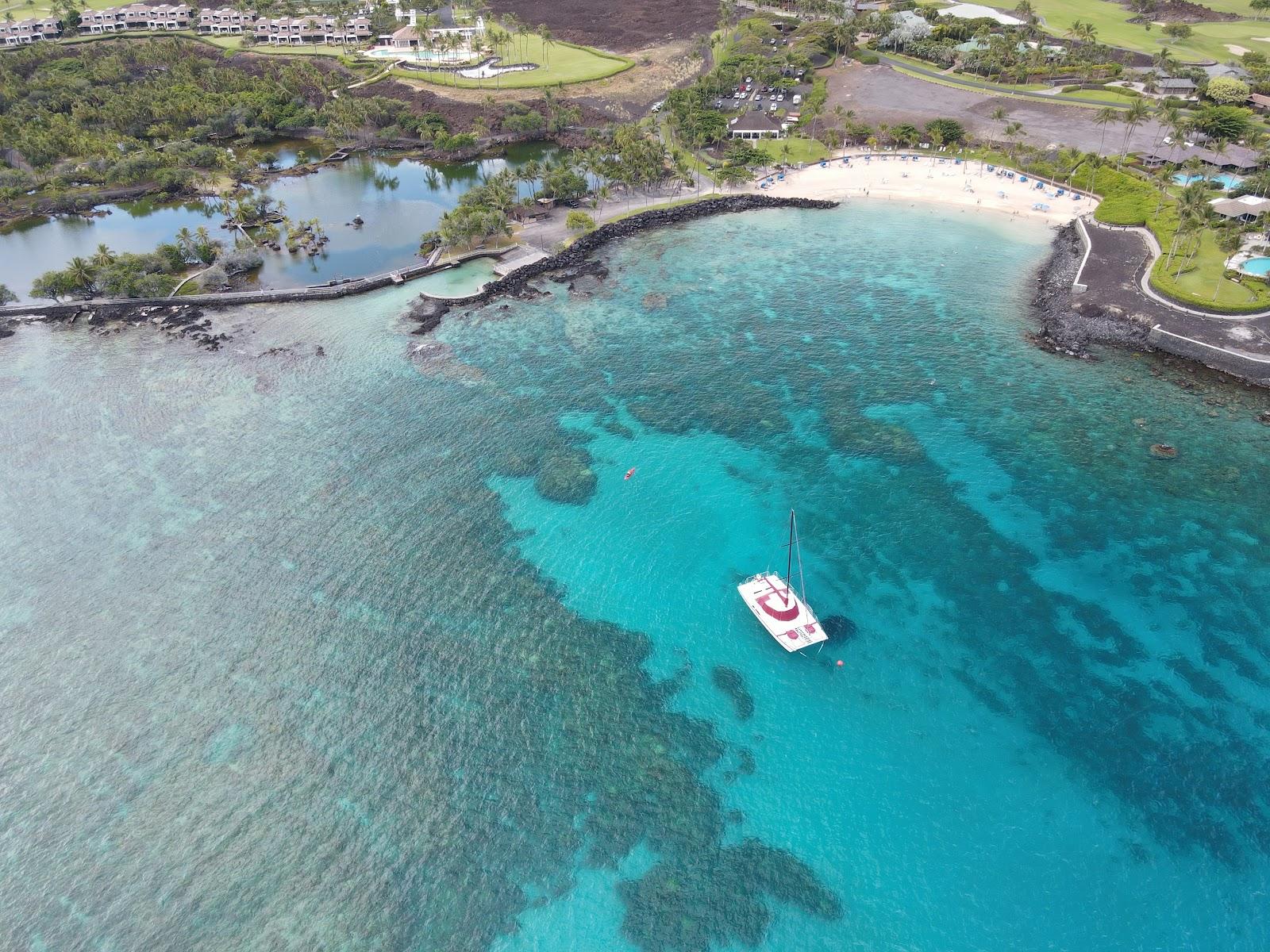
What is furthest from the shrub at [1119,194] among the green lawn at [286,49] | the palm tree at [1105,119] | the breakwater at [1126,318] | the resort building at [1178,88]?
the green lawn at [286,49]

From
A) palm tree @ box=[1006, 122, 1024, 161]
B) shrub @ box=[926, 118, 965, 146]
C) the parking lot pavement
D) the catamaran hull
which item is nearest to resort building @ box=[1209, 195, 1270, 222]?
the parking lot pavement

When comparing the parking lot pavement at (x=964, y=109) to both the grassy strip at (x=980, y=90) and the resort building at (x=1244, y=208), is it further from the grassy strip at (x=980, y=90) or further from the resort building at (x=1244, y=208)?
the resort building at (x=1244, y=208)

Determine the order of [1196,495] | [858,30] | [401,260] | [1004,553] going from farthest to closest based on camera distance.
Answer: [858,30], [401,260], [1196,495], [1004,553]

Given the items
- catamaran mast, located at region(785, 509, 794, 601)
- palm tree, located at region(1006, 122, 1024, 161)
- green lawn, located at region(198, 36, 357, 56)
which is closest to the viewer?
catamaran mast, located at region(785, 509, 794, 601)

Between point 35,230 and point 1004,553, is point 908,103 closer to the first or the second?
point 1004,553

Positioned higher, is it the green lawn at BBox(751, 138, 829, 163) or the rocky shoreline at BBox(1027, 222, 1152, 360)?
the green lawn at BBox(751, 138, 829, 163)

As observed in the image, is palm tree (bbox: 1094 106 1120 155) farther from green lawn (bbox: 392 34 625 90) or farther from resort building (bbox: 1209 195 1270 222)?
green lawn (bbox: 392 34 625 90)

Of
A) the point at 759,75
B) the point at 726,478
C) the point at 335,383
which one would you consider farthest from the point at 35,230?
the point at 759,75
